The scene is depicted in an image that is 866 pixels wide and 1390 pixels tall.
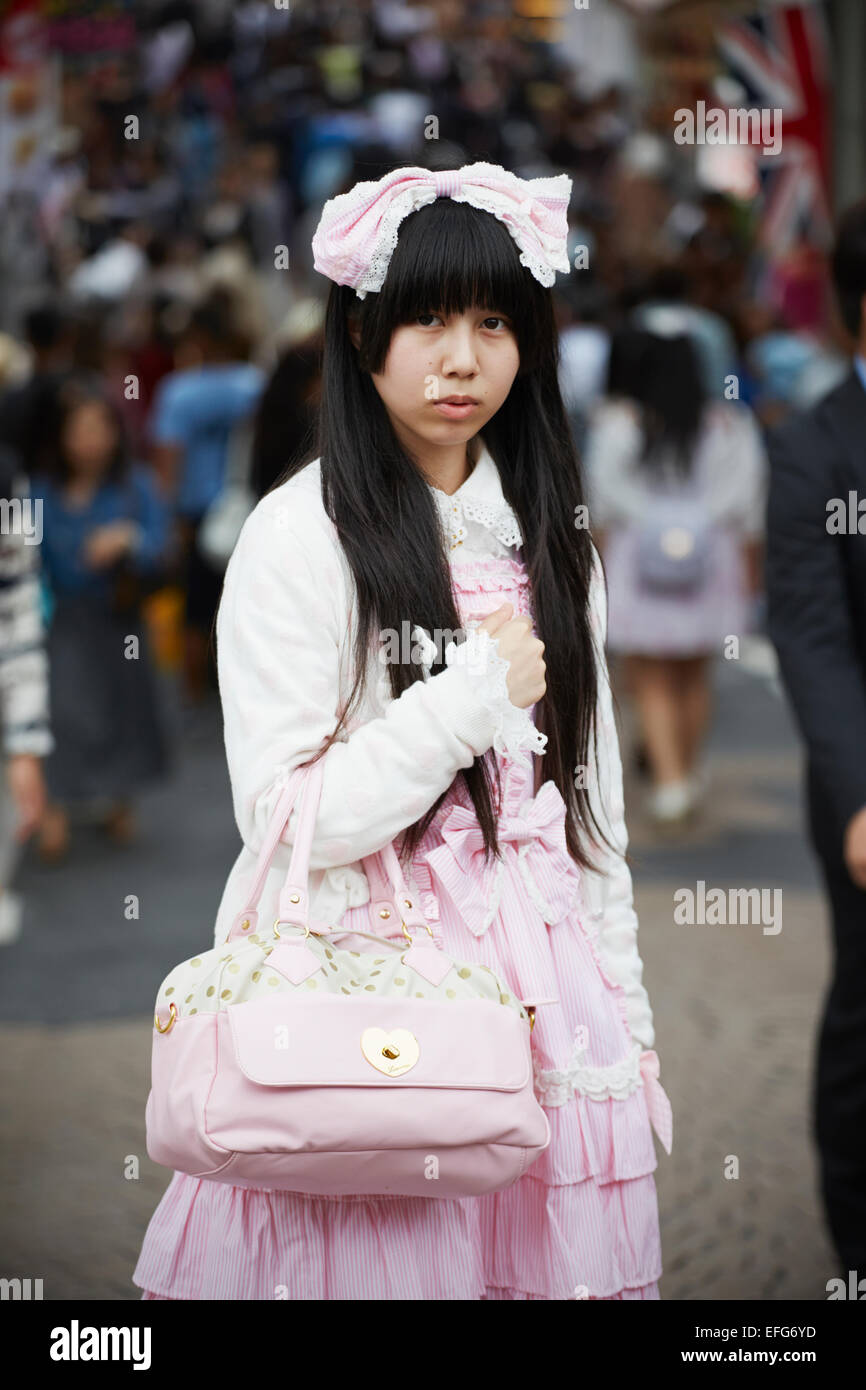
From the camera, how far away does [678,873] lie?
7.12 m

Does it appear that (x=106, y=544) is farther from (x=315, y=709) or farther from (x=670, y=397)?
(x=315, y=709)

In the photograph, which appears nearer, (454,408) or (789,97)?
(454,408)

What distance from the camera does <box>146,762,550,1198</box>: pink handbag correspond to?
218cm

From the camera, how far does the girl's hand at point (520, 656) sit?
239 centimetres

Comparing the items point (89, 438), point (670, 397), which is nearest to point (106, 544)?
point (89, 438)

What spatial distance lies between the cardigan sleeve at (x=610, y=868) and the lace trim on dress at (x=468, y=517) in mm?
167

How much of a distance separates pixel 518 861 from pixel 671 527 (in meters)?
5.22

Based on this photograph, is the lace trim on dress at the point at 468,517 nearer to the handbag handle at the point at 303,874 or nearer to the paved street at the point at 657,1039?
the handbag handle at the point at 303,874

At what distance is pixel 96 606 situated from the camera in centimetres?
772

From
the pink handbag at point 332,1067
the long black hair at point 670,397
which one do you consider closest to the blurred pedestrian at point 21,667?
the pink handbag at point 332,1067

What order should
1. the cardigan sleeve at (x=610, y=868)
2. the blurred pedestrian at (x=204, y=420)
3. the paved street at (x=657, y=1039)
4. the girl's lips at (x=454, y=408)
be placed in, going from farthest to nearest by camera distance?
the blurred pedestrian at (x=204, y=420)
the paved street at (x=657, y=1039)
the cardigan sleeve at (x=610, y=868)
the girl's lips at (x=454, y=408)

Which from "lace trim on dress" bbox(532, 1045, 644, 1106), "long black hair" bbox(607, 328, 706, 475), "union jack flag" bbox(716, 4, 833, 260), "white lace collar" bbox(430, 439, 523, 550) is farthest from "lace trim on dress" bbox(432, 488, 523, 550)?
"union jack flag" bbox(716, 4, 833, 260)

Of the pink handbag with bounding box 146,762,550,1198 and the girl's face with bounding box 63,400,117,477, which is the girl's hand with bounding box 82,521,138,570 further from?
the pink handbag with bounding box 146,762,550,1198

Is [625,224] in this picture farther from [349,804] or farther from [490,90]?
[349,804]
